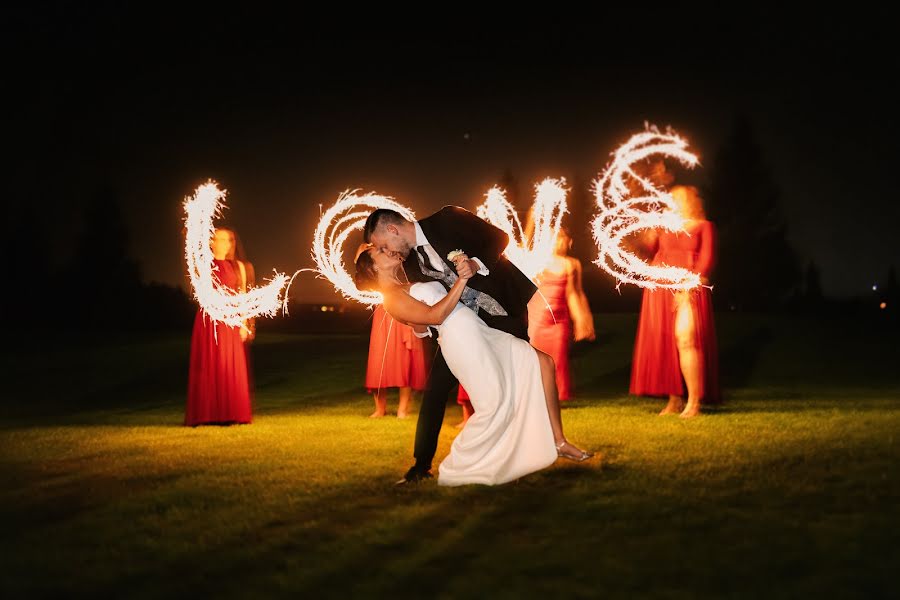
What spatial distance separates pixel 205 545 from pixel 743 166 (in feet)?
262

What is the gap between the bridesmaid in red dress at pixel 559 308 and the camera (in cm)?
1241

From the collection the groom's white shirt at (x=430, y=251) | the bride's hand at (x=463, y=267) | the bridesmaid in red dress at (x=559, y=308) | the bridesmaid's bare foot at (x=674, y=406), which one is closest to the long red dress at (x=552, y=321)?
the bridesmaid in red dress at (x=559, y=308)

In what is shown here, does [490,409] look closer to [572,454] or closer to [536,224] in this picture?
A: [572,454]

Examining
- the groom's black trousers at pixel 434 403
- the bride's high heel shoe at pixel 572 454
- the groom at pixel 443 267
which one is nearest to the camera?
the groom at pixel 443 267

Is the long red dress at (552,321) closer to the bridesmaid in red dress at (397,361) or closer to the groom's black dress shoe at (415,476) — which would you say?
the bridesmaid in red dress at (397,361)

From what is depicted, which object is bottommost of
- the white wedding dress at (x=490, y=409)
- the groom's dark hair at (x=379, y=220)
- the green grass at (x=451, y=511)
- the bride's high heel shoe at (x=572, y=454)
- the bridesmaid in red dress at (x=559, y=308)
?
the green grass at (x=451, y=511)

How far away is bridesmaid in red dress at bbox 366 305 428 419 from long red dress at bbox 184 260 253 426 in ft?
6.13

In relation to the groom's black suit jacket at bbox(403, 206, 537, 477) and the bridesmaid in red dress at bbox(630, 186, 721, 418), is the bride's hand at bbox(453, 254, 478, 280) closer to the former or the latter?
the groom's black suit jacket at bbox(403, 206, 537, 477)

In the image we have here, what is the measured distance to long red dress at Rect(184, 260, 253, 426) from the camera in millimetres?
12000

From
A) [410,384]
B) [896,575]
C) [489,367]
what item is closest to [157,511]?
[489,367]

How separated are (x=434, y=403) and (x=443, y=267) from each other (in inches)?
45.8

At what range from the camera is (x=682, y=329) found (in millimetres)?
11797

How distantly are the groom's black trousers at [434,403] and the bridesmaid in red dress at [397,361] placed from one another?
5.17m

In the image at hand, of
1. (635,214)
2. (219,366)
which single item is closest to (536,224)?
(635,214)
